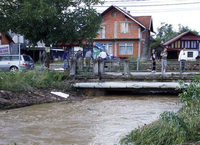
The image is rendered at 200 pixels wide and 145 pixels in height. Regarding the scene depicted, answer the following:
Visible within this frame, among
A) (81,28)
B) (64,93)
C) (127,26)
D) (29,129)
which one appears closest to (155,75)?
(64,93)

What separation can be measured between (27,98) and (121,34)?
2984 cm

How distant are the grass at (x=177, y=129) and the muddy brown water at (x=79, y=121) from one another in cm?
106

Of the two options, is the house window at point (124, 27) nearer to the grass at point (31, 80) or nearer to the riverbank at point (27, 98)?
the grass at point (31, 80)

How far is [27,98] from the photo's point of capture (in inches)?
564

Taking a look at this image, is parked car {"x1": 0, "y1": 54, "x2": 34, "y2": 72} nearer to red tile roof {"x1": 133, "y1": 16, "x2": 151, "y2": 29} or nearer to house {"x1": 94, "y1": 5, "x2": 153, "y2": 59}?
house {"x1": 94, "y1": 5, "x2": 153, "y2": 59}

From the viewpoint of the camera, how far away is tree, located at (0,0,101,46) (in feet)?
61.6

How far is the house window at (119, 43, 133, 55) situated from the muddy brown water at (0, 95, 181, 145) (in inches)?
1072

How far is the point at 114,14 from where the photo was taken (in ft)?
140

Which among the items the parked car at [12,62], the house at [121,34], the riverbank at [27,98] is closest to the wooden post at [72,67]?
the riverbank at [27,98]

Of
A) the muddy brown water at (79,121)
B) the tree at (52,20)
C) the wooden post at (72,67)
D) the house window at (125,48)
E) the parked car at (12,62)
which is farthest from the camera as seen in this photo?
the house window at (125,48)

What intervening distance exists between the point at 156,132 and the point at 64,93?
998 cm

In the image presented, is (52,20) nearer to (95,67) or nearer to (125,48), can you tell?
(95,67)

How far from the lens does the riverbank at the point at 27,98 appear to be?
13.2 metres

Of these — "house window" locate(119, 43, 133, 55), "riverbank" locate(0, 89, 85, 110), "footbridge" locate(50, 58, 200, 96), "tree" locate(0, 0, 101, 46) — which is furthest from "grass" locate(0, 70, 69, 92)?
"house window" locate(119, 43, 133, 55)
